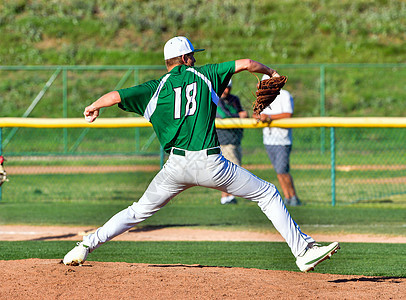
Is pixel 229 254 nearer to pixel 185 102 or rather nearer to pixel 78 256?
pixel 78 256

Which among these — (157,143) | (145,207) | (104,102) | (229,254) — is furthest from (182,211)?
(157,143)

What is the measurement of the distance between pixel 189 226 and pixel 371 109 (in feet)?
51.6

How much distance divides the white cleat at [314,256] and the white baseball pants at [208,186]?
2.3 inches

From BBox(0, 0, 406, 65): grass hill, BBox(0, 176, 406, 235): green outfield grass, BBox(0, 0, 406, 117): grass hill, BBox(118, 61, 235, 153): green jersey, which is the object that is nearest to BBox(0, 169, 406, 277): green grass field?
BBox(0, 176, 406, 235): green outfield grass

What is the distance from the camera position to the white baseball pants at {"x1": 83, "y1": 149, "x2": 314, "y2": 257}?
5551mm

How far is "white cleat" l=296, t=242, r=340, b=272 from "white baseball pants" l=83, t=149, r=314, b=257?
0.06 meters

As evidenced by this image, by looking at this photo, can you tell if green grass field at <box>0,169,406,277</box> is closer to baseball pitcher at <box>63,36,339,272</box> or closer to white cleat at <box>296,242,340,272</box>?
white cleat at <box>296,242,340,272</box>

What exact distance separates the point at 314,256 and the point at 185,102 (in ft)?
5.46

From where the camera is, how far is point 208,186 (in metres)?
5.69

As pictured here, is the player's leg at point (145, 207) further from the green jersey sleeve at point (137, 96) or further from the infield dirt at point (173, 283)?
the green jersey sleeve at point (137, 96)

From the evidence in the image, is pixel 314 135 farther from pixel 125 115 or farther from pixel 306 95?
pixel 125 115

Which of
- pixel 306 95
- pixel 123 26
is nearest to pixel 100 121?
pixel 306 95

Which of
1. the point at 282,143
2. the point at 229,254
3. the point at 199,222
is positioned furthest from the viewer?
the point at 282,143

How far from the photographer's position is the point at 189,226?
34.0 feet
